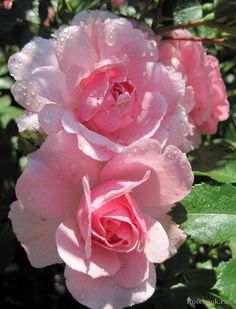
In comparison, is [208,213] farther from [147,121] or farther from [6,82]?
[6,82]

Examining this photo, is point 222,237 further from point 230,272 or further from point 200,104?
point 200,104

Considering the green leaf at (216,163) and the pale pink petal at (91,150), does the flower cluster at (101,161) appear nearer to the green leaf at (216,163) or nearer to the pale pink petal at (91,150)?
the pale pink petal at (91,150)

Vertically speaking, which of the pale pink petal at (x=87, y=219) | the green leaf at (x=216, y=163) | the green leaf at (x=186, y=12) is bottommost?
the green leaf at (x=216, y=163)

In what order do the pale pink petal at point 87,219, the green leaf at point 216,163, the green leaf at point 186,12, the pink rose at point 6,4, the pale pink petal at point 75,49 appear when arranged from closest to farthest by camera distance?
the pale pink petal at point 87,219 → the pale pink petal at point 75,49 → the green leaf at point 216,163 → the green leaf at point 186,12 → the pink rose at point 6,4

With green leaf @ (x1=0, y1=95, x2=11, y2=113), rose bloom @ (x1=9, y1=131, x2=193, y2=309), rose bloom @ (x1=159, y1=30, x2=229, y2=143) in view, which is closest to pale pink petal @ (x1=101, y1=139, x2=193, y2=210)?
rose bloom @ (x1=9, y1=131, x2=193, y2=309)

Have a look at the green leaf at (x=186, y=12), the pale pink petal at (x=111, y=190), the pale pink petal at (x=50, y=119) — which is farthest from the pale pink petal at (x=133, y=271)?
the green leaf at (x=186, y=12)

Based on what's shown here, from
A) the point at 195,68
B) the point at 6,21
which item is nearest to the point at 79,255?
the point at 195,68

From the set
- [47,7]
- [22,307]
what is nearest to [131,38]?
[47,7]

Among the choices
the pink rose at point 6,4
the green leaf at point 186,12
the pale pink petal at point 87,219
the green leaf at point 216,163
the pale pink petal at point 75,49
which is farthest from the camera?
the pink rose at point 6,4
